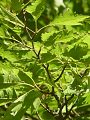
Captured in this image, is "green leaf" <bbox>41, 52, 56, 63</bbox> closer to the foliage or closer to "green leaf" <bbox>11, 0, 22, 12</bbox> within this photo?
the foliage

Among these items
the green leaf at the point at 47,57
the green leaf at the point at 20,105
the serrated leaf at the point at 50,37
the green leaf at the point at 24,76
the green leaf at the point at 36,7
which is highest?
the green leaf at the point at 36,7

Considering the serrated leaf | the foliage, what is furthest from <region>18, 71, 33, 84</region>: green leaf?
the serrated leaf

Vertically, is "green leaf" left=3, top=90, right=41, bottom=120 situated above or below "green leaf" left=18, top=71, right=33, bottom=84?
below

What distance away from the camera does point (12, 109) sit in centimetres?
102

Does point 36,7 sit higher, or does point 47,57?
point 36,7

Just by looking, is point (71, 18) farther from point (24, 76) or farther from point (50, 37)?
point (24, 76)

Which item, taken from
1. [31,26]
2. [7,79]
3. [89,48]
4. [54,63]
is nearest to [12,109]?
[7,79]

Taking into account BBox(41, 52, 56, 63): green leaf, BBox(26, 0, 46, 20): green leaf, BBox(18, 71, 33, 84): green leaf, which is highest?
BBox(26, 0, 46, 20): green leaf

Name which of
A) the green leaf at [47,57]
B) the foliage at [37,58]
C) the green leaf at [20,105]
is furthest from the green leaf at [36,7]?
the green leaf at [20,105]

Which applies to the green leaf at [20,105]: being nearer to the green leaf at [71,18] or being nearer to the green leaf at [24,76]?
the green leaf at [24,76]

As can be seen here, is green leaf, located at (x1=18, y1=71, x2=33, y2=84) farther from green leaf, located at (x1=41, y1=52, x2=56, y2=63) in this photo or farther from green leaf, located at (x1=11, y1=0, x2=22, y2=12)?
green leaf, located at (x1=11, y1=0, x2=22, y2=12)

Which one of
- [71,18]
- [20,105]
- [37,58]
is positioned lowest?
[20,105]

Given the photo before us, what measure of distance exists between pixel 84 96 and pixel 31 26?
0.54 metres

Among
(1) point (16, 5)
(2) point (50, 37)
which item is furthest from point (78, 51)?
(1) point (16, 5)
